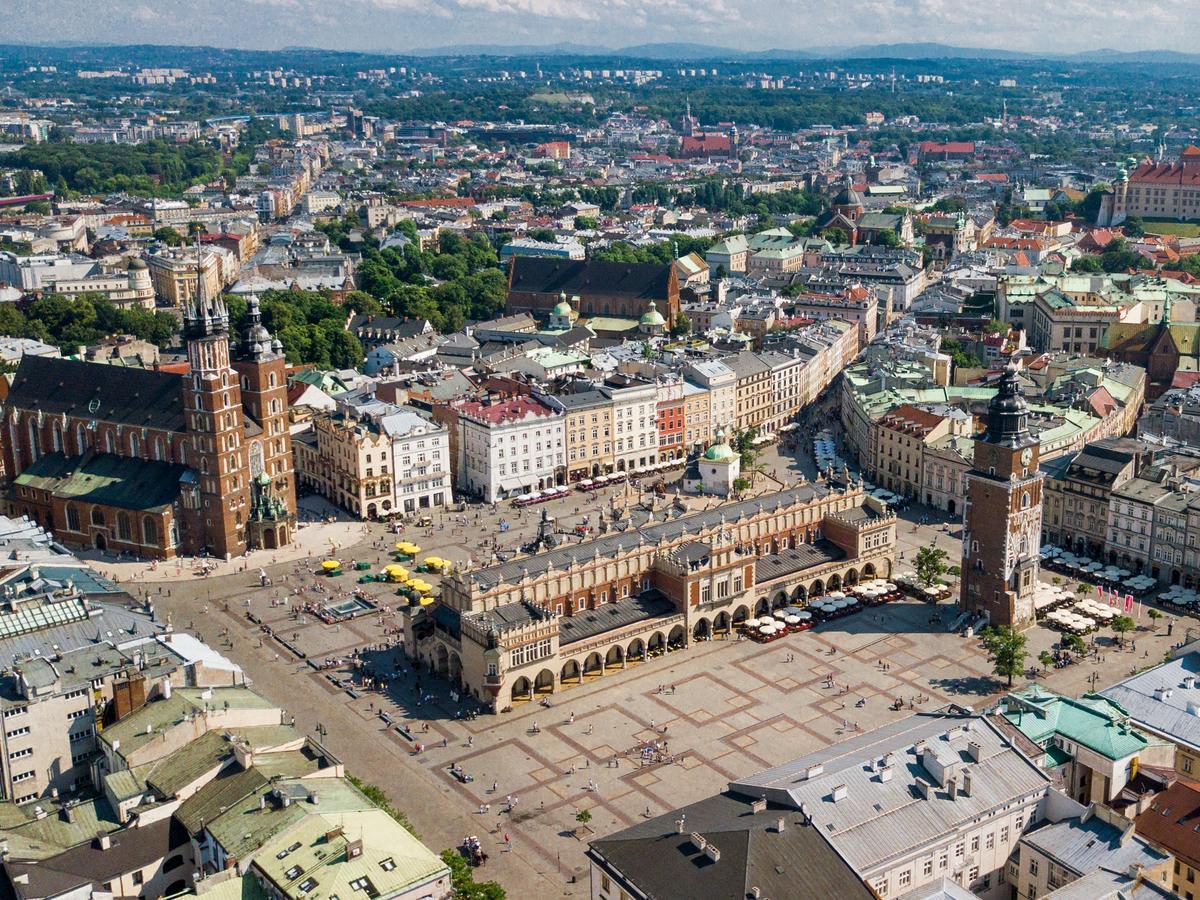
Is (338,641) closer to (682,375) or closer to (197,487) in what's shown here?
(197,487)

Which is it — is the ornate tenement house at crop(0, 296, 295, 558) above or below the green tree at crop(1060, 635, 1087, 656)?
above

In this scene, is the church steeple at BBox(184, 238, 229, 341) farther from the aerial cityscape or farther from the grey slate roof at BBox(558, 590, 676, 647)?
the grey slate roof at BBox(558, 590, 676, 647)

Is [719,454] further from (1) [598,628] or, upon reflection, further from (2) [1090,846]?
(2) [1090,846]

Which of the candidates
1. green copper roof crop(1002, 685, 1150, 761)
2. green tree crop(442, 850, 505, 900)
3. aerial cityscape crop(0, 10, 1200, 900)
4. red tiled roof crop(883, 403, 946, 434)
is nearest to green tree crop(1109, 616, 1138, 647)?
aerial cityscape crop(0, 10, 1200, 900)

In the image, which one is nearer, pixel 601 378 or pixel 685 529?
pixel 685 529

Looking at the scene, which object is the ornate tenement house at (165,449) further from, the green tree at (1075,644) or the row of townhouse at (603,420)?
the green tree at (1075,644)

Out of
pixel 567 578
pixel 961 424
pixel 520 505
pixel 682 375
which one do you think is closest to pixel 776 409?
pixel 682 375

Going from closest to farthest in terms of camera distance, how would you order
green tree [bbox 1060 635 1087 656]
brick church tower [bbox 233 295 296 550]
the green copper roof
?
the green copper roof → green tree [bbox 1060 635 1087 656] → brick church tower [bbox 233 295 296 550]
